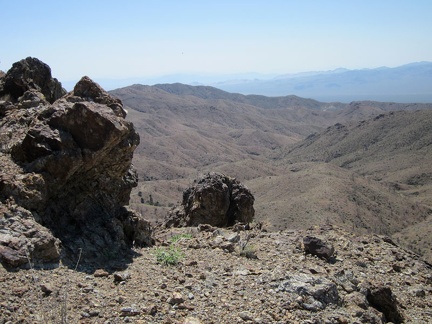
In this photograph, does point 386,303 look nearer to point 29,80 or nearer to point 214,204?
point 214,204

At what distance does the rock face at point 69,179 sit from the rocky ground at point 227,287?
1.71 feet

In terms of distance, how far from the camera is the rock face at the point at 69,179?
6594mm

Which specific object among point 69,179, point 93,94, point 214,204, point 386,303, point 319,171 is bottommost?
point 319,171

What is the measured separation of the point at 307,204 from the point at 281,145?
118768 mm

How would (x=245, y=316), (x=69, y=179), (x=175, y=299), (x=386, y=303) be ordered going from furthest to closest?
(x=69, y=179) → (x=386, y=303) → (x=175, y=299) → (x=245, y=316)

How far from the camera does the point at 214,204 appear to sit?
13.8m

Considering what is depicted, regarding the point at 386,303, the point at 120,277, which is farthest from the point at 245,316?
the point at 386,303

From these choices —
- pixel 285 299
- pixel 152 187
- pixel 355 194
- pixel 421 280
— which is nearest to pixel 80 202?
pixel 285 299

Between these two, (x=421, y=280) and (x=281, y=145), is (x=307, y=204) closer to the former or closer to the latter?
(x=421, y=280)

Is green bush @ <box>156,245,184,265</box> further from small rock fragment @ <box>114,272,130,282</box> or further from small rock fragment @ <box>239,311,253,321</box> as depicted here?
small rock fragment @ <box>239,311,253,321</box>

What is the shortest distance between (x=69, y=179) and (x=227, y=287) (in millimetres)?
3692

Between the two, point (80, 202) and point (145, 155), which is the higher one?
point (80, 202)

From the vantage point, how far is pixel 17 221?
6.39m

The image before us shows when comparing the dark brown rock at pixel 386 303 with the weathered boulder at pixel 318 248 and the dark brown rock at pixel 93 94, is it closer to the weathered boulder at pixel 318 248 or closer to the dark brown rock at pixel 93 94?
the weathered boulder at pixel 318 248
